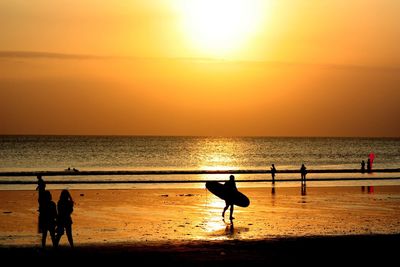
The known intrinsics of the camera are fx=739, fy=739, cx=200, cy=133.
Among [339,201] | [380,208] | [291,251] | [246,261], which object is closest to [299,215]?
[380,208]

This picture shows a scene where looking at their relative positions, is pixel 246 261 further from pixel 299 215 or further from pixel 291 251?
pixel 299 215

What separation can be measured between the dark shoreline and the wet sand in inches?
1.0

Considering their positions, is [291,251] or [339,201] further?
[339,201]

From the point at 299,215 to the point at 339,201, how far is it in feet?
24.1

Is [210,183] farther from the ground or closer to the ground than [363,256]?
farther from the ground

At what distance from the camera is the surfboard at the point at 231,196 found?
28970 mm

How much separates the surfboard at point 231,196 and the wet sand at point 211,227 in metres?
0.48

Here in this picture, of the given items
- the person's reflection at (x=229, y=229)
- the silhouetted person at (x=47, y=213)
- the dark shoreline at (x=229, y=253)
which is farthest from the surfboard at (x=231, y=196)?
the silhouetted person at (x=47, y=213)

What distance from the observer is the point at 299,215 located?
2977 cm

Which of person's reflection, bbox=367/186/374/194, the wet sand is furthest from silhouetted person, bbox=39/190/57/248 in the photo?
person's reflection, bbox=367/186/374/194

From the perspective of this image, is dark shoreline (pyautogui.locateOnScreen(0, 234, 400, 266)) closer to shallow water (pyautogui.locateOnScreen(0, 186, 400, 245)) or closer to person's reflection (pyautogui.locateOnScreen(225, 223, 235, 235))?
shallow water (pyautogui.locateOnScreen(0, 186, 400, 245))

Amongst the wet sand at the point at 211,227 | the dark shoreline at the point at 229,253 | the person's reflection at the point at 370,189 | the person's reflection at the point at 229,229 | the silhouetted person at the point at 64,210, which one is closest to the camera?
the dark shoreline at the point at 229,253

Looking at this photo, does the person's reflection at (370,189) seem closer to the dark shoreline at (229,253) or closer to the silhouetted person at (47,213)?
the dark shoreline at (229,253)

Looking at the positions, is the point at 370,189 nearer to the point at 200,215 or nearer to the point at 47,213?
the point at 200,215
